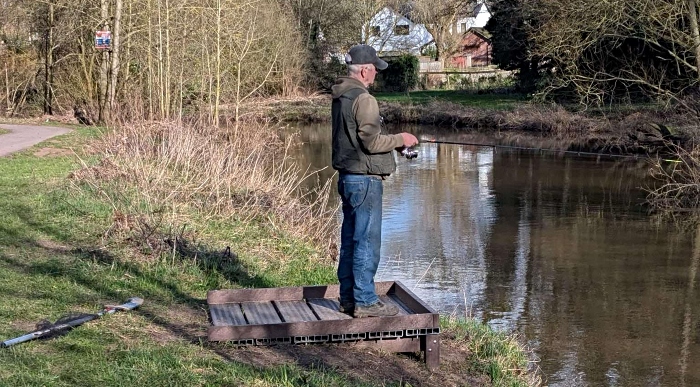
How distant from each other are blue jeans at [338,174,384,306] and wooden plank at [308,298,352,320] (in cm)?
16

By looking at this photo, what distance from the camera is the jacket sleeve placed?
20.6 ft

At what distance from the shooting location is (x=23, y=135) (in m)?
22.1

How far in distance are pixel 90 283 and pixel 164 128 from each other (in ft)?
32.0

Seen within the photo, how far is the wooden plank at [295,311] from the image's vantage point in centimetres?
680

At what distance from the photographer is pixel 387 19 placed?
57625mm

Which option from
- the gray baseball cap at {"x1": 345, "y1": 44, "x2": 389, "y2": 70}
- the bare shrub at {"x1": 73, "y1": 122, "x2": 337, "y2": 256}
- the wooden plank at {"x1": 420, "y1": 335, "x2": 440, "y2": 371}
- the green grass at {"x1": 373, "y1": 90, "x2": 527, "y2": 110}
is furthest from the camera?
the green grass at {"x1": 373, "y1": 90, "x2": 527, "y2": 110}

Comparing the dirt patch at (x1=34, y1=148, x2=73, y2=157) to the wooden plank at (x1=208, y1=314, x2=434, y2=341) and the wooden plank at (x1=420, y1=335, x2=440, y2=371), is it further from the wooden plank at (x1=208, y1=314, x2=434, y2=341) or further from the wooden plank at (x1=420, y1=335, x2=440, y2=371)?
the wooden plank at (x1=420, y1=335, x2=440, y2=371)

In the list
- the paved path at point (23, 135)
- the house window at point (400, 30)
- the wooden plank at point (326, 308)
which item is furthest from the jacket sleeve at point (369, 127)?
the house window at point (400, 30)

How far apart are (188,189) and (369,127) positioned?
281 inches

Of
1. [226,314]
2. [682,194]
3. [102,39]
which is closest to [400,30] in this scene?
[102,39]

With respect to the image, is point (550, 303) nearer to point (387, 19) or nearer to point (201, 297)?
point (201, 297)

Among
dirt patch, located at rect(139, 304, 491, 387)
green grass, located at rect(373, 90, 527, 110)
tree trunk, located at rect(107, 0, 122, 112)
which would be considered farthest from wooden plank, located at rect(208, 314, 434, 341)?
green grass, located at rect(373, 90, 527, 110)

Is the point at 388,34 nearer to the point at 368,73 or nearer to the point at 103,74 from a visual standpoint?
the point at 103,74

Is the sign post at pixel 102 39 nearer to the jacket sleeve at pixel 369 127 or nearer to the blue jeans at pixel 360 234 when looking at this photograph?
the blue jeans at pixel 360 234
